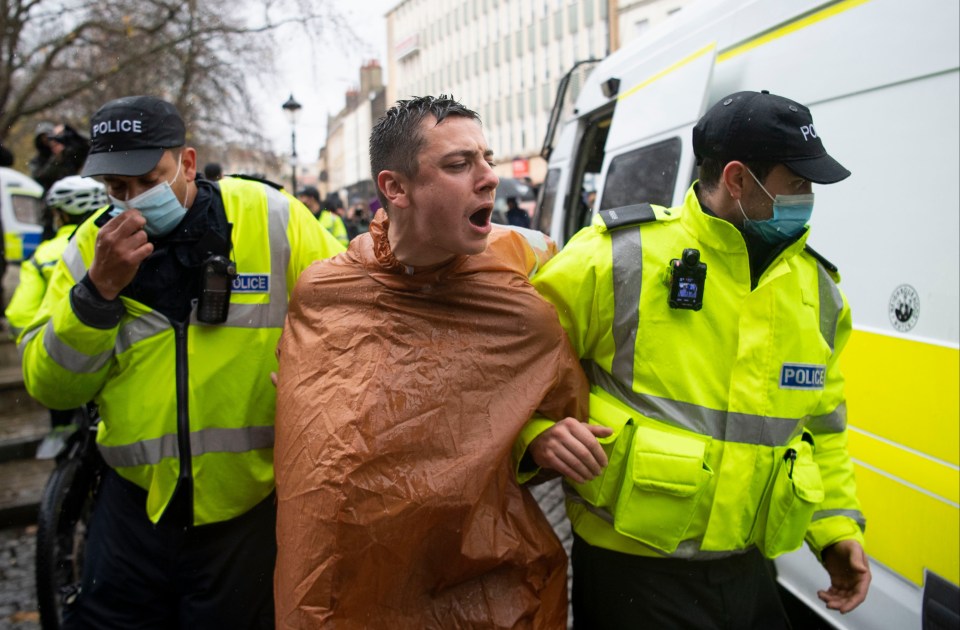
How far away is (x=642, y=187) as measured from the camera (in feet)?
13.7

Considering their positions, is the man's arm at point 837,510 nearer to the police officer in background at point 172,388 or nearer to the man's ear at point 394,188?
the man's ear at point 394,188

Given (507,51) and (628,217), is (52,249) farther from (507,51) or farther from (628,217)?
(507,51)

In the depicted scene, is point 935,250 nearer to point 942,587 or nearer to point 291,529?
point 942,587

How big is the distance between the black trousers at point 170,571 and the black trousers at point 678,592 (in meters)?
1.07

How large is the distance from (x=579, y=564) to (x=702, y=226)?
921mm

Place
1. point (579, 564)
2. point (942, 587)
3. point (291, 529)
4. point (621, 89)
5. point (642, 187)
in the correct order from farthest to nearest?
1. point (621, 89)
2. point (642, 187)
3. point (942, 587)
4. point (579, 564)
5. point (291, 529)

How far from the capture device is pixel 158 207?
93.0 inches

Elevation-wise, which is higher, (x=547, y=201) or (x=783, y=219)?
(x=547, y=201)

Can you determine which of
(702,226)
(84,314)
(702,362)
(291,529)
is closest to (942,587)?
(702,362)

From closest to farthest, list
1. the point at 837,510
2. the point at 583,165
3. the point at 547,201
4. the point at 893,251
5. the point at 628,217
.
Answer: the point at 628,217 → the point at 837,510 → the point at 893,251 → the point at 583,165 → the point at 547,201

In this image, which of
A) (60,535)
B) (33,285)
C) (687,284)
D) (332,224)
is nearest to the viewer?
(687,284)

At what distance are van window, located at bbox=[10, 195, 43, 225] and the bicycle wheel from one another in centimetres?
1179

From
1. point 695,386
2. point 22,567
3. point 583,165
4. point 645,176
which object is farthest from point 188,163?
point 583,165

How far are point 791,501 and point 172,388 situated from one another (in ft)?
5.58
